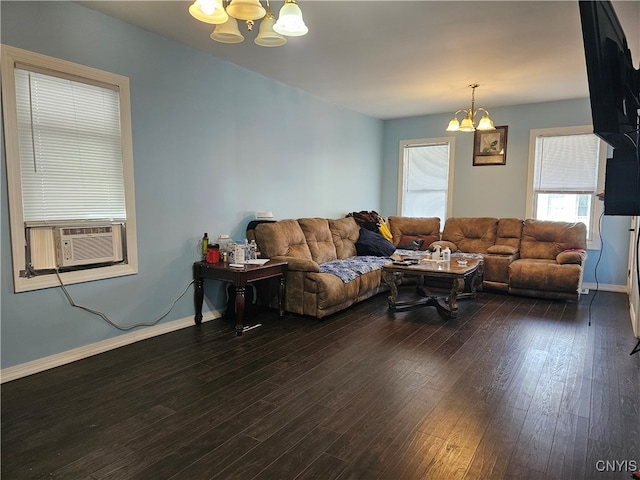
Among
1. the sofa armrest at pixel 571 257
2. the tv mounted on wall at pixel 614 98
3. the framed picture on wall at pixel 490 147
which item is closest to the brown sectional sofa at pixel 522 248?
the sofa armrest at pixel 571 257

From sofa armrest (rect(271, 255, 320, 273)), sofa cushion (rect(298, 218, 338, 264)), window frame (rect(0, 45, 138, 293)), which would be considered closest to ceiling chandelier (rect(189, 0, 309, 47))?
window frame (rect(0, 45, 138, 293))

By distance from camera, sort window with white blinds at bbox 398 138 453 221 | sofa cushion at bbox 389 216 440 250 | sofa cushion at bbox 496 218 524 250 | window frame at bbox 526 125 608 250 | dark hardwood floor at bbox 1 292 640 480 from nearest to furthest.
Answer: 1. dark hardwood floor at bbox 1 292 640 480
2. window frame at bbox 526 125 608 250
3. sofa cushion at bbox 496 218 524 250
4. sofa cushion at bbox 389 216 440 250
5. window with white blinds at bbox 398 138 453 221

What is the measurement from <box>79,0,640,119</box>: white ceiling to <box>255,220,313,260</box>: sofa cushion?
1702mm

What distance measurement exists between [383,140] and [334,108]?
160 centimetres

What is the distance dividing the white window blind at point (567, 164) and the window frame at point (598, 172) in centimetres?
5

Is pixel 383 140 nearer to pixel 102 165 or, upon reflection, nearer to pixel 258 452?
pixel 102 165

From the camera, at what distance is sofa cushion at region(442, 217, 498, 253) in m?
5.89

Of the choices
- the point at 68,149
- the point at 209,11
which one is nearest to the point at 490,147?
the point at 209,11

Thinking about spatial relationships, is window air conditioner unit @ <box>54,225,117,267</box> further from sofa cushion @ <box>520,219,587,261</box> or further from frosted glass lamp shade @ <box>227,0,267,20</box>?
sofa cushion @ <box>520,219,587,261</box>

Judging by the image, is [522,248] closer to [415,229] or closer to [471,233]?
[471,233]

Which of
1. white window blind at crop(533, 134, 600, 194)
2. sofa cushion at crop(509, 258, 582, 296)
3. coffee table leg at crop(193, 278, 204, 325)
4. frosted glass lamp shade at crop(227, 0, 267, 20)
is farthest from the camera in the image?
white window blind at crop(533, 134, 600, 194)

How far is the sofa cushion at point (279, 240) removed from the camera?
4.31 m

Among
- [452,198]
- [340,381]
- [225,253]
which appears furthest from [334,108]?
[340,381]

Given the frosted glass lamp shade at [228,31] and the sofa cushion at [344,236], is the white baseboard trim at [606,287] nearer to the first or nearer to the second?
the sofa cushion at [344,236]
